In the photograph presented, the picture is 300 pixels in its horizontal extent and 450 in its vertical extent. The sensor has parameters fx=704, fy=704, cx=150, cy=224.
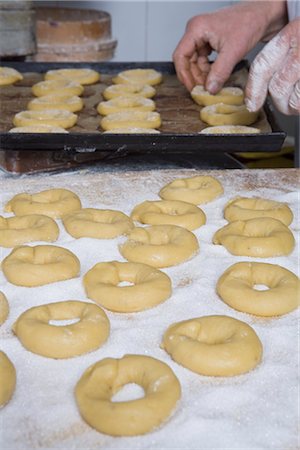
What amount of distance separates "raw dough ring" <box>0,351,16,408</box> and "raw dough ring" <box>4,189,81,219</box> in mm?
602

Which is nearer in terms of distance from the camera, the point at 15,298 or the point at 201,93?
the point at 15,298

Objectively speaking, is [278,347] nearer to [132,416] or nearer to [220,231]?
[132,416]

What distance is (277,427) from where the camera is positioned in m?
0.99

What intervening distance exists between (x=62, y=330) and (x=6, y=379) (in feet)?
0.47

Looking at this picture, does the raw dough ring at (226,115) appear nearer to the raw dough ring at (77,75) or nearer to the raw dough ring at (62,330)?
the raw dough ring at (77,75)

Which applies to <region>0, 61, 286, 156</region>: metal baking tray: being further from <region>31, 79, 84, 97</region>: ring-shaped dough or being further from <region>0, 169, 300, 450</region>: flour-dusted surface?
<region>31, 79, 84, 97</region>: ring-shaped dough

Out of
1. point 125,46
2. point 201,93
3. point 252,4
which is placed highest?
point 252,4

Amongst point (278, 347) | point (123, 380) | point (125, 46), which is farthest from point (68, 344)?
point (125, 46)

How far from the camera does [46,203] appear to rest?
1696 mm

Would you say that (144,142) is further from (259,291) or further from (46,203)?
(259,291)

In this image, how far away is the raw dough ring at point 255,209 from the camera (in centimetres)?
164

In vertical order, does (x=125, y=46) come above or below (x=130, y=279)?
below

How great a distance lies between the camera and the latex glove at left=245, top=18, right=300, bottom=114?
1933 mm

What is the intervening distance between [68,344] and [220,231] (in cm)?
55
